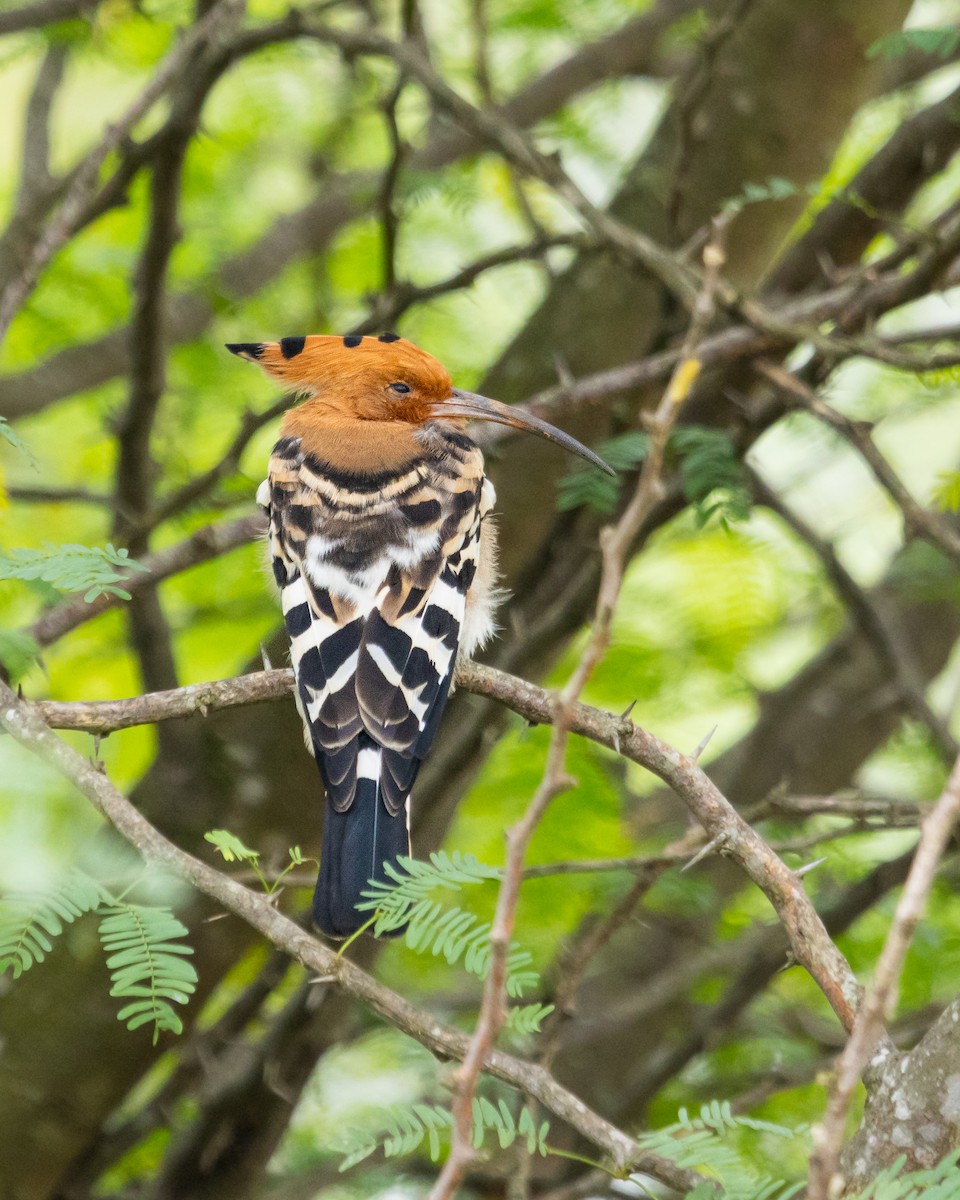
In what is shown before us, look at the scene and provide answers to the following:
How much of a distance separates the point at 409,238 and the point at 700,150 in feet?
5.62

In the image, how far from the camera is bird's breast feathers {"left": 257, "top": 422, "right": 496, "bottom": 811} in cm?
310

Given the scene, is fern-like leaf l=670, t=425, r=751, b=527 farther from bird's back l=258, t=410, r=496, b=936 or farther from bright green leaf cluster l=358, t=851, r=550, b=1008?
bright green leaf cluster l=358, t=851, r=550, b=1008

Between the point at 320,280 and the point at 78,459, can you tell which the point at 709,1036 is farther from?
the point at 78,459

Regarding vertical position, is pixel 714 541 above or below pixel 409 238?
below

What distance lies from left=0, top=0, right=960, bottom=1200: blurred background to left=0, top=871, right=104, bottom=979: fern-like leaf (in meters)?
0.30

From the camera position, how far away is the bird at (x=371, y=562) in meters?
2.99

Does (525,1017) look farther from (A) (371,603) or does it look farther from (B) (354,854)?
(A) (371,603)

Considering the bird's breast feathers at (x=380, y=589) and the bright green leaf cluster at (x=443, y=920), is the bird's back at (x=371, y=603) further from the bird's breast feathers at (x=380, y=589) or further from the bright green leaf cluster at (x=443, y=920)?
the bright green leaf cluster at (x=443, y=920)

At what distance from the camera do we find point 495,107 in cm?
527

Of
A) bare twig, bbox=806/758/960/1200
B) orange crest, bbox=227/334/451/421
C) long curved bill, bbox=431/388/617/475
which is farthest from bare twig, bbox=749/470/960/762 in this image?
bare twig, bbox=806/758/960/1200

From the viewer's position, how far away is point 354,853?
2.86 meters

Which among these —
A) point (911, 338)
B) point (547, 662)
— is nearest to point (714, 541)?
point (547, 662)

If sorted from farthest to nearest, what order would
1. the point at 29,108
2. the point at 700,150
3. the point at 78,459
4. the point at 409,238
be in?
1. the point at 78,459
2. the point at 409,238
3. the point at 29,108
4. the point at 700,150

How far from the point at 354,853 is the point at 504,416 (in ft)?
4.93
